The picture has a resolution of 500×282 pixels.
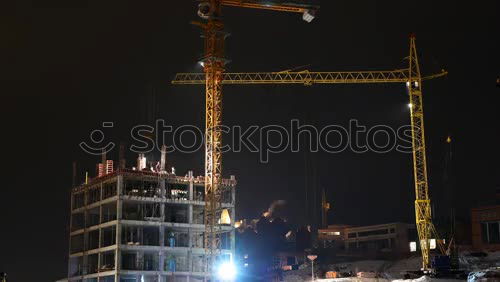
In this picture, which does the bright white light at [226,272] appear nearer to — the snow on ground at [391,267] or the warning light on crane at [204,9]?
the snow on ground at [391,267]

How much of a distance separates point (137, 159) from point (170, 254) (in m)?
16.6

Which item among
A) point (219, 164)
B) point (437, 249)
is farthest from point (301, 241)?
point (219, 164)

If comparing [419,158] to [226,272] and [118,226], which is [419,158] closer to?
[226,272]

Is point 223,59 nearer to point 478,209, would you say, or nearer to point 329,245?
point 478,209

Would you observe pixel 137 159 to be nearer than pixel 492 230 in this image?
No

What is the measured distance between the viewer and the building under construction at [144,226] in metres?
101

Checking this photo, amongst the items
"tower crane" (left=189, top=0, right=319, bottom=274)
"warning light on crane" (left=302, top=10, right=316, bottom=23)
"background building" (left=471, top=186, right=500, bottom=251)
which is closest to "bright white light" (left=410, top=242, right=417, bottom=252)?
"background building" (left=471, top=186, right=500, bottom=251)

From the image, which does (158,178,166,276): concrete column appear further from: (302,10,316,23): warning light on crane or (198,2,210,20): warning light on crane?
(302,10,316,23): warning light on crane

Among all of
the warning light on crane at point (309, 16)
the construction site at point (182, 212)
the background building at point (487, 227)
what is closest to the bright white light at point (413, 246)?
the construction site at point (182, 212)

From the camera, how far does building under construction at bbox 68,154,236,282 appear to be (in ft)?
332

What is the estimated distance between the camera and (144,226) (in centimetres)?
10325

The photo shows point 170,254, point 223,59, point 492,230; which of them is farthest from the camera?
point 170,254

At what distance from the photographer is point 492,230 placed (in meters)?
98.8

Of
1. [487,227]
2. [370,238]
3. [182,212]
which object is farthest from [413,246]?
[182,212]
